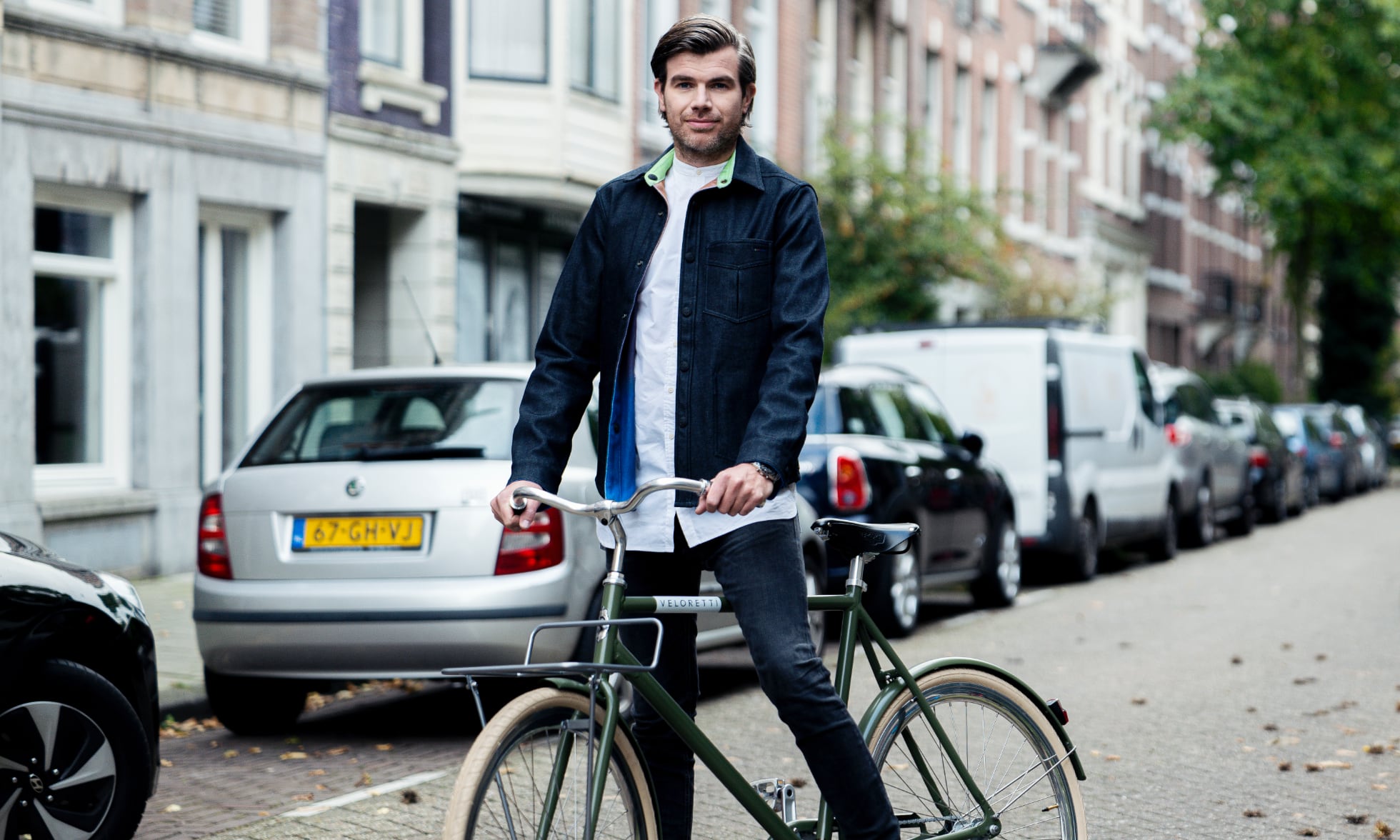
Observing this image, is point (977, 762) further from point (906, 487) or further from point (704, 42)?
point (906, 487)

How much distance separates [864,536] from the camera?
3.90m

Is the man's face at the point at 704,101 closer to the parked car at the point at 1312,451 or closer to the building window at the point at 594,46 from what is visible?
the building window at the point at 594,46

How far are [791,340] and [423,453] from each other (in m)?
3.81

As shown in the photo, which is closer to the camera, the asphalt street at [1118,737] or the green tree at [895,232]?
the asphalt street at [1118,737]

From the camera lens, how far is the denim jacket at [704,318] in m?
3.63

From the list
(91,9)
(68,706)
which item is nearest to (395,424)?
(68,706)

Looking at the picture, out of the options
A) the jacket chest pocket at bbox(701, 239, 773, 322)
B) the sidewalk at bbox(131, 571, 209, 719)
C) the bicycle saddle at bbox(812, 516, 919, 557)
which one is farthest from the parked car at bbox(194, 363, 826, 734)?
the jacket chest pocket at bbox(701, 239, 773, 322)

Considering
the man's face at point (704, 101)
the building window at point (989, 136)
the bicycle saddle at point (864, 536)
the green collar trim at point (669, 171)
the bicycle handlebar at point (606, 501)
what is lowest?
the bicycle saddle at point (864, 536)

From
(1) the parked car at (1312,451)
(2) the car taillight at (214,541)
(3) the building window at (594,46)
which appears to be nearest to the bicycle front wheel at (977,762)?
(2) the car taillight at (214,541)

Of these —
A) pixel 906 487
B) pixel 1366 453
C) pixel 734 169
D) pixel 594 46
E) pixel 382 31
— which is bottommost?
pixel 1366 453

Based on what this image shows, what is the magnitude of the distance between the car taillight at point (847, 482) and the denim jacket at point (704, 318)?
641 centimetres

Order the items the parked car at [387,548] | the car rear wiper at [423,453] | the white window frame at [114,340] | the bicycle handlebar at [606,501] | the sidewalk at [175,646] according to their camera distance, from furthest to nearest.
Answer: the white window frame at [114,340], the sidewalk at [175,646], the car rear wiper at [423,453], the parked car at [387,548], the bicycle handlebar at [606,501]

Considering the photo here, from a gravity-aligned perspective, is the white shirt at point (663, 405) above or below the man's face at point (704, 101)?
below

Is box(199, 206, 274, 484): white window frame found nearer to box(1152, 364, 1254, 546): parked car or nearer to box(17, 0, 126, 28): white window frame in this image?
box(17, 0, 126, 28): white window frame
